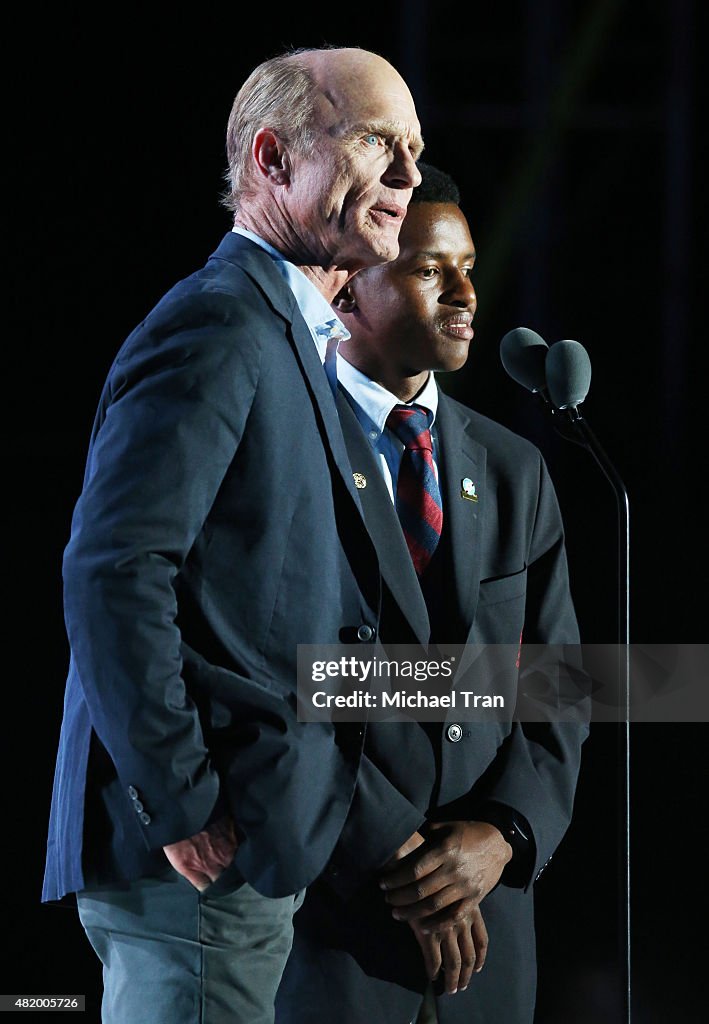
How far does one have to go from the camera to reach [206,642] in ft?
4.81

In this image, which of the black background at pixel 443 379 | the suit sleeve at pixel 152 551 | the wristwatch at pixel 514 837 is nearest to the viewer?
the suit sleeve at pixel 152 551

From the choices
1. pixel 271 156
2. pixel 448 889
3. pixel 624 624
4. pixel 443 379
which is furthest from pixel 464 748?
pixel 443 379

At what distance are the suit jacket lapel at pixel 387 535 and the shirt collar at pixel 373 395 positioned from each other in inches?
4.5

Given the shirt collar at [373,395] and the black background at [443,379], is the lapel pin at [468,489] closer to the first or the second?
the shirt collar at [373,395]

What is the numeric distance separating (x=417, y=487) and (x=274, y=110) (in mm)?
601

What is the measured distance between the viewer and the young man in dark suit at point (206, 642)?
54.0 inches

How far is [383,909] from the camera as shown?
1.75 metres

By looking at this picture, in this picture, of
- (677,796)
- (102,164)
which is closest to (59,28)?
(102,164)

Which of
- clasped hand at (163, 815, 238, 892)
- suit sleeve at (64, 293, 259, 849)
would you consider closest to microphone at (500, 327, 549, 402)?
suit sleeve at (64, 293, 259, 849)

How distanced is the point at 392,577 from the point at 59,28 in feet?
5.15

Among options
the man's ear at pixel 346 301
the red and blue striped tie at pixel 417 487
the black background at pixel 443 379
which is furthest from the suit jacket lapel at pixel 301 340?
the black background at pixel 443 379

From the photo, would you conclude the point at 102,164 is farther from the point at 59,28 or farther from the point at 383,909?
the point at 383,909

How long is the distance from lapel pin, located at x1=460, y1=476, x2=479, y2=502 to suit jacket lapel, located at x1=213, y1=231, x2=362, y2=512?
37cm

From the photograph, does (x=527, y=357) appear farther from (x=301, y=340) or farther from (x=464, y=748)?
(x=464, y=748)
